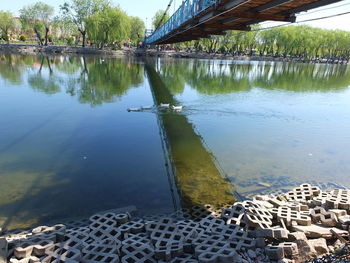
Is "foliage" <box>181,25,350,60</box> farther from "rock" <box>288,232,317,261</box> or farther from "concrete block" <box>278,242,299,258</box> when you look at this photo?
"concrete block" <box>278,242,299,258</box>

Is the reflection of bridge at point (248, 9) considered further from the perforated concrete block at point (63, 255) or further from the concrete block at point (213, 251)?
the perforated concrete block at point (63, 255)

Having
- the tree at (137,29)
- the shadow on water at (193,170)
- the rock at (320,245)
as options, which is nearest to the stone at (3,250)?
the shadow on water at (193,170)

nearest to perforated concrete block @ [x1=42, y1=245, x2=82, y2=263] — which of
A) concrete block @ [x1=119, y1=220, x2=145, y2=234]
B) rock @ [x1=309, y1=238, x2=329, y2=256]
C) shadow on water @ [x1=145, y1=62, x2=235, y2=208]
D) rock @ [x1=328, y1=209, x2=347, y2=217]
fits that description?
concrete block @ [x1=119, y1=220, x2=145, y2=234]

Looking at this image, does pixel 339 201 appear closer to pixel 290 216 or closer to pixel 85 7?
pixel 290 216

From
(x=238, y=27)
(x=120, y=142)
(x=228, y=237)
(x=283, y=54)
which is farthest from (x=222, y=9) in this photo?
(x=283, y=54)

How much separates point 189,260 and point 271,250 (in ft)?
3.61

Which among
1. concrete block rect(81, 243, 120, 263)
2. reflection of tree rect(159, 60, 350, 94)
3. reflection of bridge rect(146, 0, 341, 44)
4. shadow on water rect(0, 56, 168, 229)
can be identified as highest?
reflection of bridge rect(146, 0, 341, 44)

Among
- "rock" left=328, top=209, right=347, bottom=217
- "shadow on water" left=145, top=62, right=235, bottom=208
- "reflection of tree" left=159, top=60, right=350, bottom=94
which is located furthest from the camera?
"reflection of tree" left=159, top=60, right=350, bottom=94

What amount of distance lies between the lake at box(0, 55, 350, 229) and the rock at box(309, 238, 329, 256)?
7.12 ft

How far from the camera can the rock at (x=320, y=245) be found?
11.7ft

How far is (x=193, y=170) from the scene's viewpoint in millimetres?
→ 7098

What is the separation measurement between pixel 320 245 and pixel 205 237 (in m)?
1.61

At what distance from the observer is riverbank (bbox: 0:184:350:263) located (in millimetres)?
3428

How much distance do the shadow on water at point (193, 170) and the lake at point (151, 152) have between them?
0.03 meters
